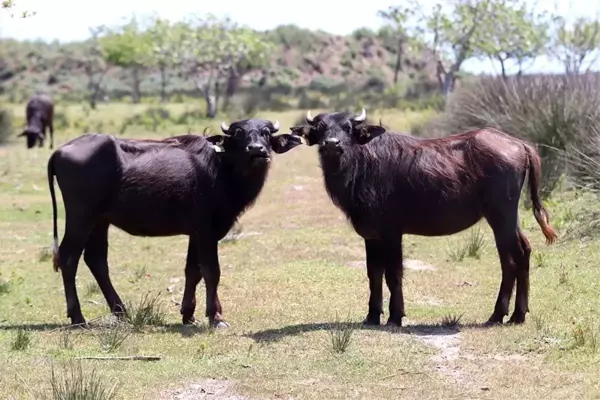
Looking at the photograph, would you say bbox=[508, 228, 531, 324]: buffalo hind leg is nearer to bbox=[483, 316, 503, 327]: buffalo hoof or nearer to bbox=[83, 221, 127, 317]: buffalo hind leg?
bbox=[483, 316, 503, 327]: buffalo hoof

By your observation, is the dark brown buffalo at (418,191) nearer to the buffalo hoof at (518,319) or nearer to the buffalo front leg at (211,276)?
the buffalo hoof at (518,319)

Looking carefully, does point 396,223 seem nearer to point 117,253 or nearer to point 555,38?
point 117,253

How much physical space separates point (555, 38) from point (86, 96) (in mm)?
36495

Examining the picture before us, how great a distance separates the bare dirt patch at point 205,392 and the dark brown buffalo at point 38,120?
2675 cm

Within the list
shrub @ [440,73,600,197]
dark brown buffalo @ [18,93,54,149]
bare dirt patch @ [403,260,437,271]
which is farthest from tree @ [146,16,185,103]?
bare dirt patch @ [403,260,437,271]

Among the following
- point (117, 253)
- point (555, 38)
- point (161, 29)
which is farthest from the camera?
point (161, 29)

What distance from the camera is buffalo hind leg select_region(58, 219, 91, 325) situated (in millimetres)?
10422

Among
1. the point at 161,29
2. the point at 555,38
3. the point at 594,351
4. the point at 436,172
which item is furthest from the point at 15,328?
the point at 161,29

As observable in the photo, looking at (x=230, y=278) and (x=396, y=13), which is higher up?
(x=396, y=13)

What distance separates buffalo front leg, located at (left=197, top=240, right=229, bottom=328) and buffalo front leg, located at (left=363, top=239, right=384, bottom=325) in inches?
61.5

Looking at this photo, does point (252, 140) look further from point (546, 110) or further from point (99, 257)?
point (546, 110)

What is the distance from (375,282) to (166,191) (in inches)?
96.2

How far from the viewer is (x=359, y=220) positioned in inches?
397

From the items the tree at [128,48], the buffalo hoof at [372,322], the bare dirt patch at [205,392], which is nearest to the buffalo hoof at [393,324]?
the buffalo hoof at [372,322]
